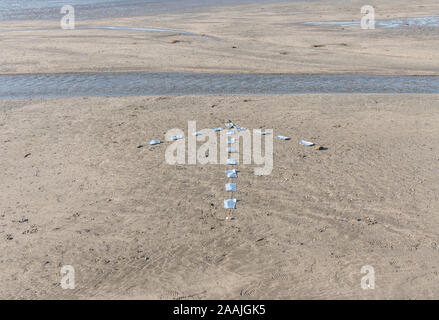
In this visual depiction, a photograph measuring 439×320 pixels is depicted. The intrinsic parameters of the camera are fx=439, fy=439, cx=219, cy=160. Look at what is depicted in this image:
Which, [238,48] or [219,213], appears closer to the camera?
[219,213]

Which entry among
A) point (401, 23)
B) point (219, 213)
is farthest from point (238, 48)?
point (219, 213)

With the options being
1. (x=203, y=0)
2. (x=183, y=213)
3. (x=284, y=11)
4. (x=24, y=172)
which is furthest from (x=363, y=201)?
(x=203, y=0)

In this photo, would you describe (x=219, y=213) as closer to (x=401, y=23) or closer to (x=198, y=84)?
(x=198, y=84)

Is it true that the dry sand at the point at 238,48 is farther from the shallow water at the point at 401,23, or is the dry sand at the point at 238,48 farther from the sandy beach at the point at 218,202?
the sandy beach at the point at 218,202

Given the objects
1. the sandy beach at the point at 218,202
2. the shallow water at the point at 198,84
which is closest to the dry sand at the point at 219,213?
the sandy beach at the point at 218,202

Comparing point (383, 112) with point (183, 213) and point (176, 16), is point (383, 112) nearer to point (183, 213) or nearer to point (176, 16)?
point (183, 213)
